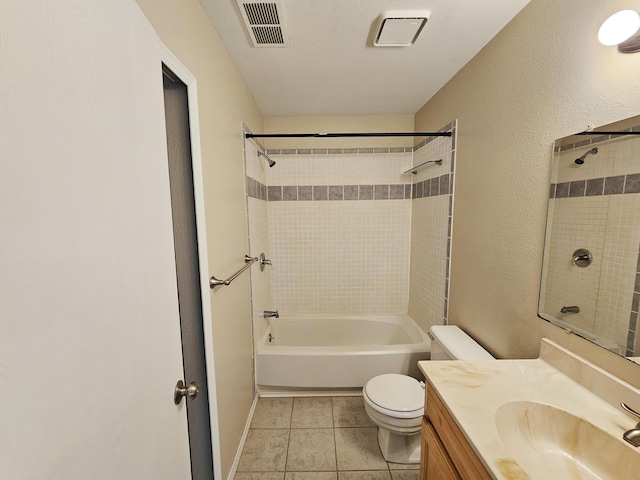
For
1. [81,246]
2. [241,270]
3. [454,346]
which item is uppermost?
[81,246]

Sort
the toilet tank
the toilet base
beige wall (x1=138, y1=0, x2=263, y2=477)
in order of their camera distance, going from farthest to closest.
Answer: the toilet base
the toilet tank
beige wall (x1=138, y1=0, x2=263, y2=477)

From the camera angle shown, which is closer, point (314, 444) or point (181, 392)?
point (181, 392)

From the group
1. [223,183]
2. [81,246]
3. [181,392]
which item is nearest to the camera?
[81,246]

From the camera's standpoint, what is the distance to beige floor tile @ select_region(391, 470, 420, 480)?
59.8 inches

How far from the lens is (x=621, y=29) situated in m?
0.81

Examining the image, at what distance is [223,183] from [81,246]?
106cm

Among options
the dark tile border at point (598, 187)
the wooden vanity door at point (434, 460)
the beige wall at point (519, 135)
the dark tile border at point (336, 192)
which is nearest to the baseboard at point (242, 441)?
the wooden vanity door at point (434, 460)

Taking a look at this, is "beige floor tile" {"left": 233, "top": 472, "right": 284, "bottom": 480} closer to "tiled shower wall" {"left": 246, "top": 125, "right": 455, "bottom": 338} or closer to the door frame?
the door frame

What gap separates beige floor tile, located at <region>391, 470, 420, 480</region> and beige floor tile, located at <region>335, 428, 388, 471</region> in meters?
0.06

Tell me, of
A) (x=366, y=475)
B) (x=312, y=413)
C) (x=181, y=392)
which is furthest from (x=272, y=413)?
(x=181, y=392)

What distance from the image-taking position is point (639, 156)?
80 cm

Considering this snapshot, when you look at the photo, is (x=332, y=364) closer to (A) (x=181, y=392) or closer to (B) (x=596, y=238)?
(A) (x=181, y=392)

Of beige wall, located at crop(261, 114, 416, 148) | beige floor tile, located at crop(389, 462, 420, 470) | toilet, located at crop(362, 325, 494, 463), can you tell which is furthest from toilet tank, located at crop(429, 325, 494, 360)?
beige wall, located at crop(261, 114, 416, 148)

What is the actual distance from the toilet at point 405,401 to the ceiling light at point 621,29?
4.40ft
